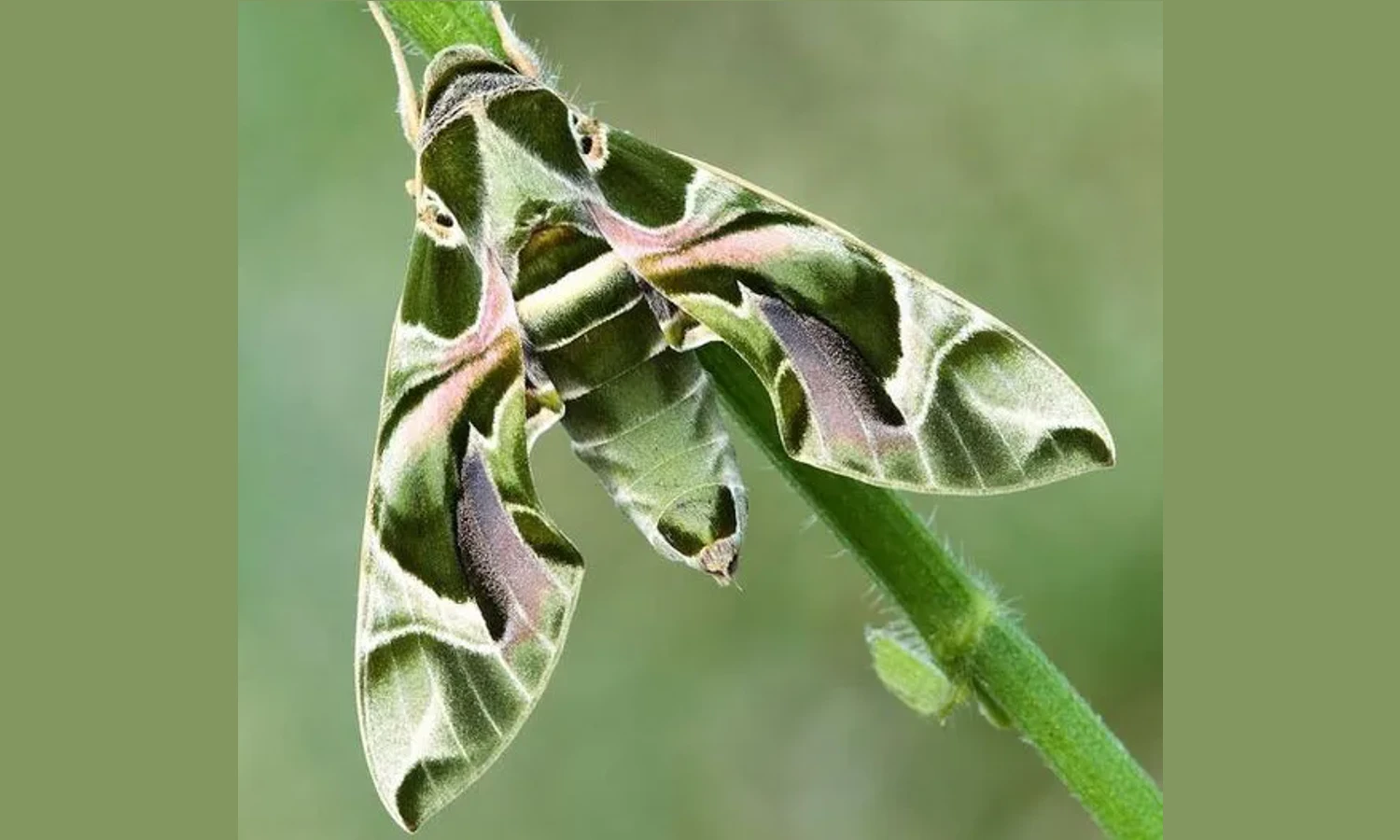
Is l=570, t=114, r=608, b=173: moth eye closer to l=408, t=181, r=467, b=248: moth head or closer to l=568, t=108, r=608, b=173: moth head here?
l=568, t=108, r=608, b=173: moth head

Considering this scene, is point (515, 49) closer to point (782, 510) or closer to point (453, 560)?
point (453, 560)

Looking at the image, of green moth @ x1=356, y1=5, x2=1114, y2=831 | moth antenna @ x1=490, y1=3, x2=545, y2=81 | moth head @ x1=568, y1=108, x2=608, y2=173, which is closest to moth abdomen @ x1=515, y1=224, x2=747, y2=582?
green moth @ x1=356, y1=5, x2=1114, y2=831

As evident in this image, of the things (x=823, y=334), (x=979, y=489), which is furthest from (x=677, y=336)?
(x=979, y=489)

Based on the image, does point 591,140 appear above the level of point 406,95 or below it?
below

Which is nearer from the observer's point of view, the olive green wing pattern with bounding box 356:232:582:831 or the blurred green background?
the olive green wing pattern with bounding box 356:232:582:831

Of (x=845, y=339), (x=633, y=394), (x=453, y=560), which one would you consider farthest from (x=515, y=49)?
(x=453, y=560)

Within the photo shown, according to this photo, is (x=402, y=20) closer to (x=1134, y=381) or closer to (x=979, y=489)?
(x=979, y=489)
